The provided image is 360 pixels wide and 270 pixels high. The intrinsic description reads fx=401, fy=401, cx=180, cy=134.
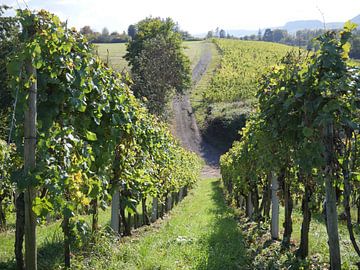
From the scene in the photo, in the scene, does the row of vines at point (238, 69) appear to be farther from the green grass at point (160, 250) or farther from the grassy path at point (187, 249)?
the green grass at point (160, 250)

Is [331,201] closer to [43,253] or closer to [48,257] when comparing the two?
[48,257]

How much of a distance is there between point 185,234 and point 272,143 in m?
4.28

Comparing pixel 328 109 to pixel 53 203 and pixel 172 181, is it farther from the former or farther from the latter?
pixel 172 181

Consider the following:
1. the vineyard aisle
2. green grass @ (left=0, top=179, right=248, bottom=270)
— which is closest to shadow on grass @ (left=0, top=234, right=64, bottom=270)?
green grass @ (left=0, top=179, right=248, bottom=270)

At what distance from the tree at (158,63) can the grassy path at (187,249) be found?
81.3 ft

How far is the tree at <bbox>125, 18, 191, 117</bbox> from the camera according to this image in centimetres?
3786

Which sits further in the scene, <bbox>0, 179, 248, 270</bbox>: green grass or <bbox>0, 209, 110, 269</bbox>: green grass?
<bbox>0, 179, 248, 270</bbox>: green grass

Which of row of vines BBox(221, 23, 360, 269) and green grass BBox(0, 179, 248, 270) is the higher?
row of vines BBox(221, 23, 360, 269)

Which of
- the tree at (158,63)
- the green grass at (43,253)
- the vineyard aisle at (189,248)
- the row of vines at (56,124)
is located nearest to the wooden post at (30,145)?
the row of vines at (56,124)

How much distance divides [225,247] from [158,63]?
32.9 metres

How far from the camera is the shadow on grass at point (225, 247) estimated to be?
705 cm

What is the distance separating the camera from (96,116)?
4.66 meters

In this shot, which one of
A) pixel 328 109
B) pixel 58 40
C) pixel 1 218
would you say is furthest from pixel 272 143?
pixel 1 218

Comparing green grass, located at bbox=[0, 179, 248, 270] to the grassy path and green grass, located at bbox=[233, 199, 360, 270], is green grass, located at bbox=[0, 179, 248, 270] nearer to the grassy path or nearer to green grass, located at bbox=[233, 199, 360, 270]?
the grassy path
